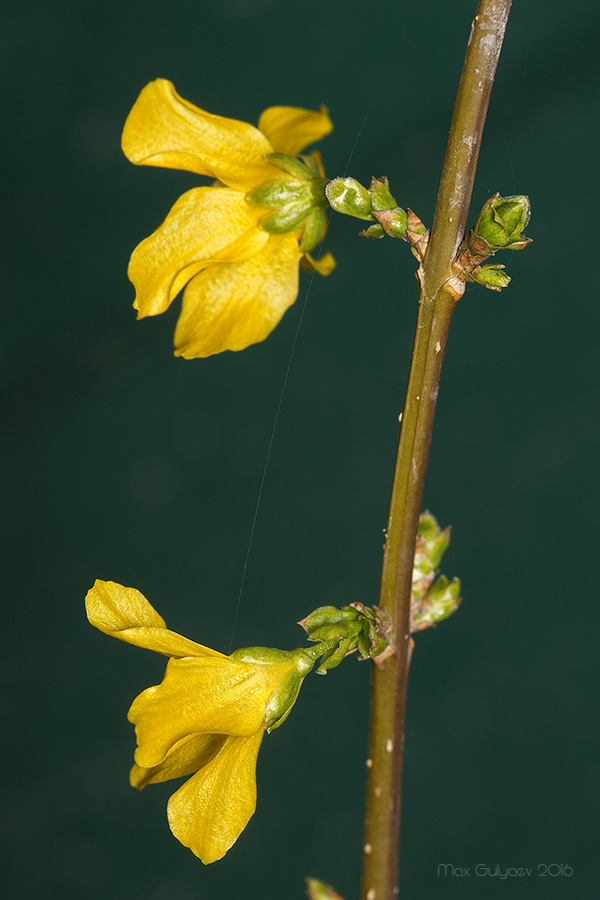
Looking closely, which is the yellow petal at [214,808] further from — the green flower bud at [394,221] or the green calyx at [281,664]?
the green flower bud at [394,221]

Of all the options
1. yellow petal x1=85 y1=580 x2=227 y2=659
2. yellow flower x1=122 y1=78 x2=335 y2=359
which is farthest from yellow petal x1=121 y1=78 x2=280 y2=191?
yellow petal x1=85 y1=580 x2=227 y2=659

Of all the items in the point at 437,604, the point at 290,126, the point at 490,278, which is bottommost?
the point at 437,604

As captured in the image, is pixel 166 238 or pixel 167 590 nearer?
pixel 166 238

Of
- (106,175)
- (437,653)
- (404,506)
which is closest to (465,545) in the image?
(437,653)

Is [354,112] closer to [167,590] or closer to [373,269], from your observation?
[373,269]

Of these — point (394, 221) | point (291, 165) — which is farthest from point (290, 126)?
point (394, 221)

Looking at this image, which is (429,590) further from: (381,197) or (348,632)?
(381,197)

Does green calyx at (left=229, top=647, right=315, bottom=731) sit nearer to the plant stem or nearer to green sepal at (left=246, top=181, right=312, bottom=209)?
the plant stem
